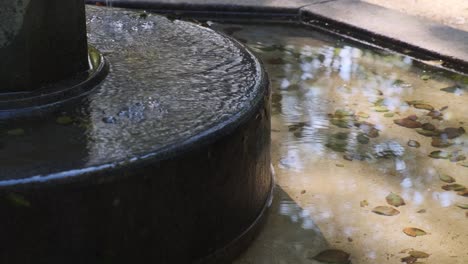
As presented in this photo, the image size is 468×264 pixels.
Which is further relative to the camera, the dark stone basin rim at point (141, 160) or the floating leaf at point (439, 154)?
the floating leaf at point (439, 154)

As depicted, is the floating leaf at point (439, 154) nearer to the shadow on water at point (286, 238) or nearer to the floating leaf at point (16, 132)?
the shadow on water at point (286, 238)

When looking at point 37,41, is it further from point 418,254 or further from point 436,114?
point 436,114

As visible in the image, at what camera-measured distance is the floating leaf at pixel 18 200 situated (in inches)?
81.7

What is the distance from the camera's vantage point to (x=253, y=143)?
2660 mm

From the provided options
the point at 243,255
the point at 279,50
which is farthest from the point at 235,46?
the point at 279,50

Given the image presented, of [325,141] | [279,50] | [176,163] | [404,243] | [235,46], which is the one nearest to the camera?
[176,163]

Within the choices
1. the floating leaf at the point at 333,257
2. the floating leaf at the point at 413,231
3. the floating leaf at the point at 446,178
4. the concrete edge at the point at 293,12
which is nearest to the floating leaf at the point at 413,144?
the floating leaf at the point at 446,178

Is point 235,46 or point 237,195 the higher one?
point 235,46

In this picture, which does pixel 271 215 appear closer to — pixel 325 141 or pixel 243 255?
pixel 243 255

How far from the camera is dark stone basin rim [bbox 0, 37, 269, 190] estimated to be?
82.3 inches

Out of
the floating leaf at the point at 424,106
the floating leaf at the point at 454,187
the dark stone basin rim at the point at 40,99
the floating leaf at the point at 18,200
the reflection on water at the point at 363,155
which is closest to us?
the floating leaf at the point at 18,200

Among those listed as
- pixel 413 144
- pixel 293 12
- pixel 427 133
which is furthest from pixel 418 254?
pixel 293 12

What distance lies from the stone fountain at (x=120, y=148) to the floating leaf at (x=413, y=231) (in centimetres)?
54

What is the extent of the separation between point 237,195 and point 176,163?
0.37 meters
